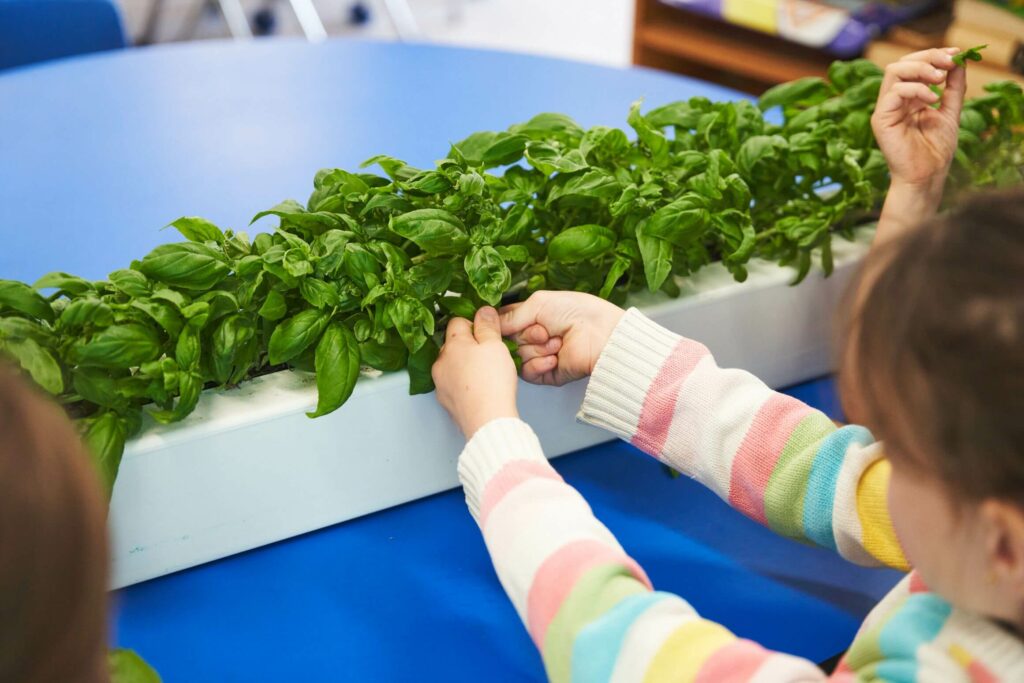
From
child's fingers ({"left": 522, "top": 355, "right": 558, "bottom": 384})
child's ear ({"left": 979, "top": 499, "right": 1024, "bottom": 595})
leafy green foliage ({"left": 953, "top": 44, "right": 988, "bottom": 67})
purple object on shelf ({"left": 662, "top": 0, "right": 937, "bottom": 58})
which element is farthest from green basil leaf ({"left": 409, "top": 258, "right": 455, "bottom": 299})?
purple object on shelf ({"left": 662, "top": 0, "right": 937, "bottom": 58})

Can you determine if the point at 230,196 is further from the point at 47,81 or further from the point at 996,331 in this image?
the point at 996,331

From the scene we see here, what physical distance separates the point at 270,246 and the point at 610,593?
1.22 ft

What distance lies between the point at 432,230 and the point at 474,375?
0.38ft

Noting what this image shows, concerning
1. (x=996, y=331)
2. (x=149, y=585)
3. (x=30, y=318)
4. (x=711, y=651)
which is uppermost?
(x=996, y=331)

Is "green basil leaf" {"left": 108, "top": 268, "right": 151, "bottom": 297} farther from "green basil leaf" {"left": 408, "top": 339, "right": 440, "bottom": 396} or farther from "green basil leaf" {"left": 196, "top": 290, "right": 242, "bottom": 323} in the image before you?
"green basil leaf" {"left": 408, "top": 339, "right": 440, "bottom": 396}

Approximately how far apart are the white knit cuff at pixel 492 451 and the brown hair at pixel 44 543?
322 millimetres

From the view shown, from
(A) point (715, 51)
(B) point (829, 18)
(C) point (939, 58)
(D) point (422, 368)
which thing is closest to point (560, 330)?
(D) point (422, 368)

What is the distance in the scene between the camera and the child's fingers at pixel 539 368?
841 mm

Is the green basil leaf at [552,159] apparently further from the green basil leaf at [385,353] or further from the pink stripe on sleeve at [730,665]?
the pink stripe on sleeve at [730,665]

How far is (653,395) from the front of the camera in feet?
2.73

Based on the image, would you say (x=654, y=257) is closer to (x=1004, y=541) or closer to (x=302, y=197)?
(x=1004, y=541)

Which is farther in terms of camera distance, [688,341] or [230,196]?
[230,196]

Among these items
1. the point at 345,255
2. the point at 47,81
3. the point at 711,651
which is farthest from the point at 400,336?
the point at 47,81

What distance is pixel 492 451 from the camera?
73 centimetres
